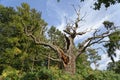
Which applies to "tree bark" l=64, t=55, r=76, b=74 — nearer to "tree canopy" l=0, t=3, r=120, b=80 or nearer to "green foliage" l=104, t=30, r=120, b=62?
"tree canopy" l=0, t=3, r=120, b=80

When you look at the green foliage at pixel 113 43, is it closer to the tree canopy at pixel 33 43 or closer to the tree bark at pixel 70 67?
the tree canopy at pixel 33 43

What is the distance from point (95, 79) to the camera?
20078 millimetres

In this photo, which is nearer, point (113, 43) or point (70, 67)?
point (70, 67)

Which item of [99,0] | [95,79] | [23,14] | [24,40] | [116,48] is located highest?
[23,14]

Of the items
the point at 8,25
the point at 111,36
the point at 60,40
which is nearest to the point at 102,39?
the point at 111,36

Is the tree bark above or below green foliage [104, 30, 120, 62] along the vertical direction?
below

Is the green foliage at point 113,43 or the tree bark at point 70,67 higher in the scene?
the green foliage at point 113,43

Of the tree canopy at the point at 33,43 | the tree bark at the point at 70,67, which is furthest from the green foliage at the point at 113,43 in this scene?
the tree bark at the point at 70,67

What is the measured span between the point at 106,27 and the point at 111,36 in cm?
170

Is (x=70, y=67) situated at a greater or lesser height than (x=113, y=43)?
lesser

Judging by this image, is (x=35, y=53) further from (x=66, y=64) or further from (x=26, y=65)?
(x=66, y=64)

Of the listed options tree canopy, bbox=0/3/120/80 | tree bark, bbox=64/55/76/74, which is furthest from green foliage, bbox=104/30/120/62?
tree bark, bbox=64/55/76/74

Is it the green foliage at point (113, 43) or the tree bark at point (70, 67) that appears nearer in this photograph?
the tree bark at point (70, 67)

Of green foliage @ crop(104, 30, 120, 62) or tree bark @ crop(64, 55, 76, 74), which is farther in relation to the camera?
green foliage @ crop(104, 30, 120, 62)
